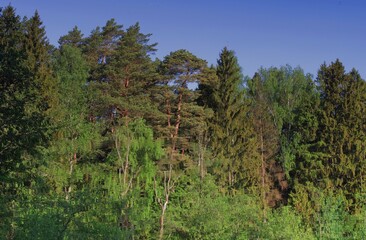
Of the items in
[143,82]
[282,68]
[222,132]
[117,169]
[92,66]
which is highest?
[282,68]

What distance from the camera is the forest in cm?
2305

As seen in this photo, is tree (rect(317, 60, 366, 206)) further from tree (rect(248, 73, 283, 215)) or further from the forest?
tree (rect(248, 73, 283, 215))

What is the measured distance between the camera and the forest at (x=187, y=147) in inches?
907

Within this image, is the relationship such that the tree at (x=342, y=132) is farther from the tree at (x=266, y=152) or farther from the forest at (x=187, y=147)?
the tree at (x=266, y=152)

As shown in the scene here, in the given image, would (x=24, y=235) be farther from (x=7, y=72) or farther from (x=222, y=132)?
(x=222, y=132)

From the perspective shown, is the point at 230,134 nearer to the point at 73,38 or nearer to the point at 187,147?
the point at 187,147

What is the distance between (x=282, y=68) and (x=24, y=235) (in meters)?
35.9

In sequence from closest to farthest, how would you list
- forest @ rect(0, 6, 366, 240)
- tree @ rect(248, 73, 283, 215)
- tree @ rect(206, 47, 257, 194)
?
forest @ rect(0, 6, 366, 240), tree @ rect(206, 47, 257, 194), tree @ rect(248, 73, 283, 215)

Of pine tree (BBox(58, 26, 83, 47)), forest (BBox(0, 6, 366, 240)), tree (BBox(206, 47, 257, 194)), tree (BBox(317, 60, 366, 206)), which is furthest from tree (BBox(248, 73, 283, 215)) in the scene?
pine tree (BBox(58, 26, 83, 47))

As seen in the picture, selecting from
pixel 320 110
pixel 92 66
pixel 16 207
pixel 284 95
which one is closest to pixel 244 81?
pixel 284 95

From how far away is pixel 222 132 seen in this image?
30.8 metres

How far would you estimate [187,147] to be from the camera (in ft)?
92.1

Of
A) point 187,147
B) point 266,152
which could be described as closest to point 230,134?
point 266,152

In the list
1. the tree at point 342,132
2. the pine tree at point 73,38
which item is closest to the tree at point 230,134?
the tree at point 342,132
